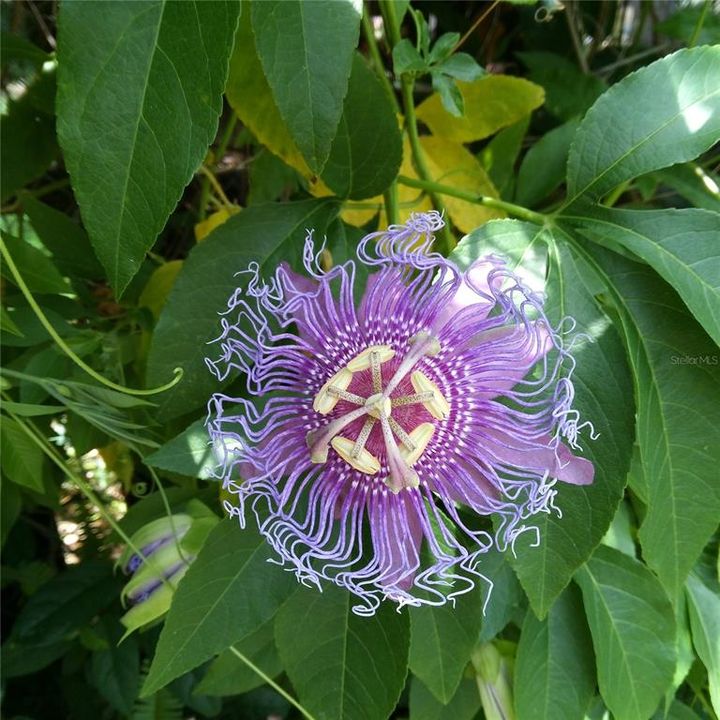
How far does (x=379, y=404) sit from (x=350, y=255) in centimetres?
23

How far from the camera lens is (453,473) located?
2.69 feet

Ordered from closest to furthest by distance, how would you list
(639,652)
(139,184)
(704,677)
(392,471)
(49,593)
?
(139,184)
(392,471)
(639,652)
(704,677)
(49,593)

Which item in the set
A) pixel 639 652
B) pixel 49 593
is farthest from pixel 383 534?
pixel 49 593

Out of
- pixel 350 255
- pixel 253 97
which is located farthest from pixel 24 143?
pixel 350 255

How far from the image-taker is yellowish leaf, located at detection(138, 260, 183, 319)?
3.76 ft

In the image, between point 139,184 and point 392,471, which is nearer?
point 139,184

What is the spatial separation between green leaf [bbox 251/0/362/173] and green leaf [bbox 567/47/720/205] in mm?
302

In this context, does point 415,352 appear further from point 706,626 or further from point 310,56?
point 706,626

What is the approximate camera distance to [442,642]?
86 cm

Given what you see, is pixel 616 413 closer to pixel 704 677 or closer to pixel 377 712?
pixel 377 712

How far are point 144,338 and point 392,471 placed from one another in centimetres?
49

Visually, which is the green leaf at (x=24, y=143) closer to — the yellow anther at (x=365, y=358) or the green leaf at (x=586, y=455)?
the yellow anther at (x=365, y=358)

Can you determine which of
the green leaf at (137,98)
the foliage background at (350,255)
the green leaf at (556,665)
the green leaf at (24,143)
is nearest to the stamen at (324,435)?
the foliage background at (350,255)

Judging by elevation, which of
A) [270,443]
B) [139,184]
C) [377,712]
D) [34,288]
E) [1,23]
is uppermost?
[1,23]
